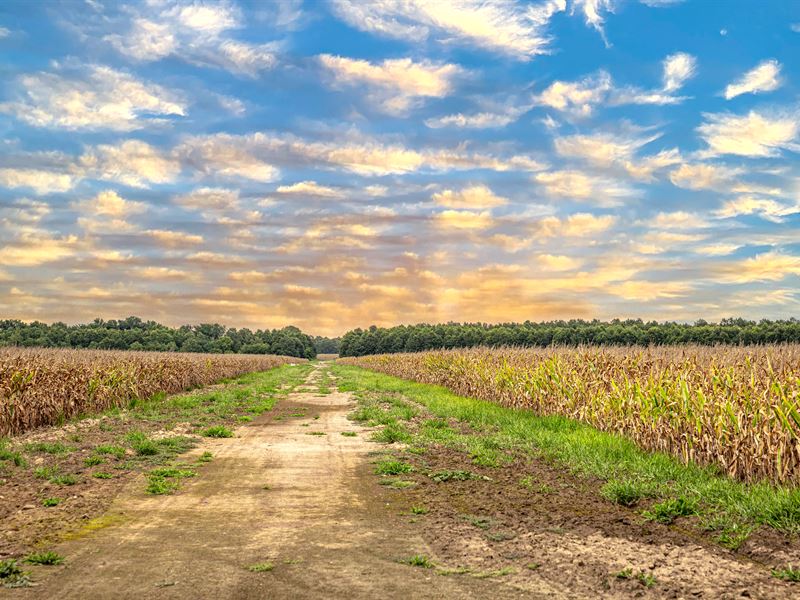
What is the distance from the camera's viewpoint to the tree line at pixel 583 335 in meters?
43.5

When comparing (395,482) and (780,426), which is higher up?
(780,426)

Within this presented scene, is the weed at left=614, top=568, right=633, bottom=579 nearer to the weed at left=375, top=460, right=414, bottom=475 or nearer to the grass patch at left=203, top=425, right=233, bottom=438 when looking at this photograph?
the weed at left=375, top=460, right=414, bottom=475

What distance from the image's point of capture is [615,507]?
9.70m

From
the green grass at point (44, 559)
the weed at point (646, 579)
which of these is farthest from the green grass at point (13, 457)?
the weed at point (646, 579)

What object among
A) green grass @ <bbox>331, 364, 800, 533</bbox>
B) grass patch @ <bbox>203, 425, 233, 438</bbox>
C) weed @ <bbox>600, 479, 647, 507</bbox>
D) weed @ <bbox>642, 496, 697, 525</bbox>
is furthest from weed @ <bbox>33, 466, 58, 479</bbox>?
weed @ <bbox>642, 496, 697, 525</bbox>

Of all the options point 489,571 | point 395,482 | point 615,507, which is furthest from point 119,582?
point 615,507

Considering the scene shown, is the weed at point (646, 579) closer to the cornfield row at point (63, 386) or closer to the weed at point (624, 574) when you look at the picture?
the weed at point (624, 574)

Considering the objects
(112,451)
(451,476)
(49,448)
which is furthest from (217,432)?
→ (451,476)

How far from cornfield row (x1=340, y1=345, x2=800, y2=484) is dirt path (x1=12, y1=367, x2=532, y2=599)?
6.31 m

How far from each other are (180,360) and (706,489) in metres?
35.8

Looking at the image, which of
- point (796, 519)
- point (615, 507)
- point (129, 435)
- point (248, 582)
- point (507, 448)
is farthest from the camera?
point (129, 435)

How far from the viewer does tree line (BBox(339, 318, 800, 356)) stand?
43531 millimetres

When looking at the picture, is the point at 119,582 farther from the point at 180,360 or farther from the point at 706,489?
the point at 180,360

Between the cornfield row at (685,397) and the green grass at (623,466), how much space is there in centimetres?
43
